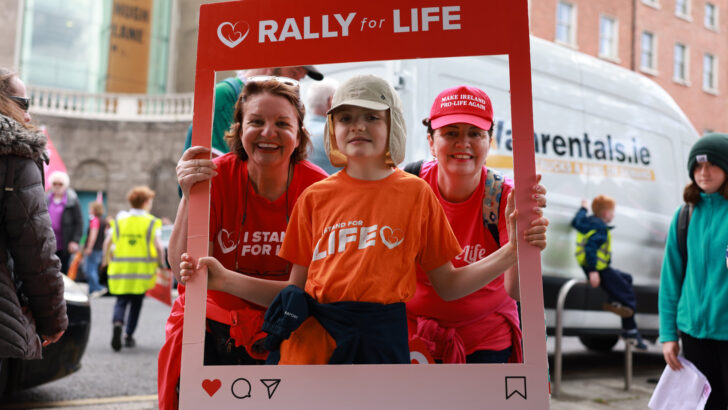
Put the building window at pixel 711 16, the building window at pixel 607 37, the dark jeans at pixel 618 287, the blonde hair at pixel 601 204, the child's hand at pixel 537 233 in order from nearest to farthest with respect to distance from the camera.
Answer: the child's hand at pixel 537 233 < the blonde hair at pixel 601 204 < the dark jeans at pixel 618 287 < the building window at pixel 607 37 < the building window at pixel 711 16

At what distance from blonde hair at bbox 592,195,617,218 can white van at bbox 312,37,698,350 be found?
8 centimetres

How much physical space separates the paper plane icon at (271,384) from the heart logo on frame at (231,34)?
0.93 metres

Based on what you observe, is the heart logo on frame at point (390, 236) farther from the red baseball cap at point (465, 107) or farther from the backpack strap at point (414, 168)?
the red baseball cap at point (465, 107)

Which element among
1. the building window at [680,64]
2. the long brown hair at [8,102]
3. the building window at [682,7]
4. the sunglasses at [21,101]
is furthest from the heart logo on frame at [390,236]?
the building window at [682,7]

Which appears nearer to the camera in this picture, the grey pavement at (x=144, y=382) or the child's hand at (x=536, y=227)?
the child's hand at (x=536, y=227)

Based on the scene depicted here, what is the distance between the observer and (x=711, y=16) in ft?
66.8

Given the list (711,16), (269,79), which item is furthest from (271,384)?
(711,16)

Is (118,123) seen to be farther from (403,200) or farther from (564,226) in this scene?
(403,200)

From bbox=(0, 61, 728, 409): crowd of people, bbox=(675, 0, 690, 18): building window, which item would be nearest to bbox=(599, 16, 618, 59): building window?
bbox=(675, 0, 690, 18): building window

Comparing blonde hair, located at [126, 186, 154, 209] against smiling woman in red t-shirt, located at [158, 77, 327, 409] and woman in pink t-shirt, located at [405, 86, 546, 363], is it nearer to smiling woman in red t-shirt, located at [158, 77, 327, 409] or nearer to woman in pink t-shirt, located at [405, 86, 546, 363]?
smiling woman in red t-shirt, located at [158, 77, 327, 409]

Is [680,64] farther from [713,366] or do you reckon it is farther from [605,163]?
[713,366]

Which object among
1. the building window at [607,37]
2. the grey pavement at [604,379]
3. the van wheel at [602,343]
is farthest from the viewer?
the building window at [607,37]

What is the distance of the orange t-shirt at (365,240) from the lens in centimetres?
162

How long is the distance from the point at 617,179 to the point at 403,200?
4.54m
